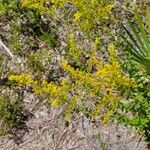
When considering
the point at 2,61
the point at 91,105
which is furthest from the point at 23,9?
the point at 91,105

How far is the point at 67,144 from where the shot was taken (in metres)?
4.70

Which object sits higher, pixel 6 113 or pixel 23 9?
pixel 23 9

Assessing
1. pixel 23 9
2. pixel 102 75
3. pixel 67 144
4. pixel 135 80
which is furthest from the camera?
pixel 23 9

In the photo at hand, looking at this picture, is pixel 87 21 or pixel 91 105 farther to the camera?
pixel 91 105

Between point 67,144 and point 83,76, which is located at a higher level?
point 83,76

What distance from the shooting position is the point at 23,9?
17.7 ft

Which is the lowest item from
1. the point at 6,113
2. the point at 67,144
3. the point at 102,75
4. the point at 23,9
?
the point at 67,144

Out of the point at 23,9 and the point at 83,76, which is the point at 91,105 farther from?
the point at 23,9

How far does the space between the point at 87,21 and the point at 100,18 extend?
136mm

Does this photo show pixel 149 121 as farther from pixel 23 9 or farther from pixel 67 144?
pixel 23 9

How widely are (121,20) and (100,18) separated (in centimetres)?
90

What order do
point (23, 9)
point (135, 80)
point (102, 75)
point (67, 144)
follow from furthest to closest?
point (23, 9)
point (67, 144)
point (135, 80)
point (102, 75)

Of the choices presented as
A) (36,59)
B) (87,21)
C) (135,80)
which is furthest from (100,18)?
(36,59)

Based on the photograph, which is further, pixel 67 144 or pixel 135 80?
pixel 67 144
